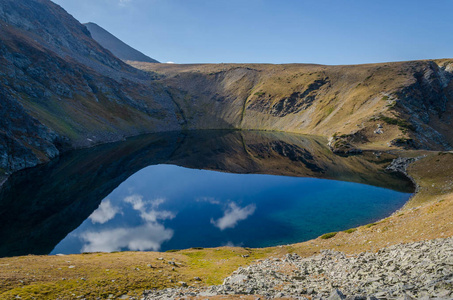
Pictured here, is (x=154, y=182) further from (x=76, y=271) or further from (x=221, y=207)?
(x=76, y=271)

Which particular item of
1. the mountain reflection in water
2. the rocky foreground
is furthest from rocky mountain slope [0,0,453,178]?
the rocky foreground

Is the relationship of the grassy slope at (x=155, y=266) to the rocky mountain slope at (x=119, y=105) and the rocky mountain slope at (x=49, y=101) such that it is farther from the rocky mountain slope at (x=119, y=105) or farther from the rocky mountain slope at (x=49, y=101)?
the rocky mountain slope at (x=49, y=101)

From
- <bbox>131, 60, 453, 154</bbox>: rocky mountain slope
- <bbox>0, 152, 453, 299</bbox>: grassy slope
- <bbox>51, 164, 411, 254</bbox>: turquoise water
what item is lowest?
<bbox>0, 152, 453, 299</bbox>: grassy slope

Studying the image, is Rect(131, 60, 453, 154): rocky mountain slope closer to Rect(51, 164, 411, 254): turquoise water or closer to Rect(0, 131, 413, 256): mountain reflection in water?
Rect(0, 131, 413, 256): mountain reflection in water

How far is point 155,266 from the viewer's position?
25.5 m

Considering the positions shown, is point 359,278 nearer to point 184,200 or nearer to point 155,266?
point 155,266

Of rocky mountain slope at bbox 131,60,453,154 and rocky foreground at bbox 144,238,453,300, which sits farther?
rocky mountain slope at bbox 131,60,453,154

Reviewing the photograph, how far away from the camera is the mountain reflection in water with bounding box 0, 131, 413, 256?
142 ft

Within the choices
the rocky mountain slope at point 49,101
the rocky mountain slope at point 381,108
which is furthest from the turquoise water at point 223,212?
the rocky mountain slope at point 381,108

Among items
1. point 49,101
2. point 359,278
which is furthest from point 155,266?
point 49,101

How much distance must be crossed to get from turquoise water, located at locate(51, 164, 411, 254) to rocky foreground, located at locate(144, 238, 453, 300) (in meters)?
19.9

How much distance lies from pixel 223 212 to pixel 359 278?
128 ft

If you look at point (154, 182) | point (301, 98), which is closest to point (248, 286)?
point (154, 182)

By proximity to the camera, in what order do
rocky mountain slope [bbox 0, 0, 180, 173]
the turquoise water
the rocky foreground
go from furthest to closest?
rocky mountain slope [bbox 0, 0, 180, 173], the turquoise water, the rocky foreground
